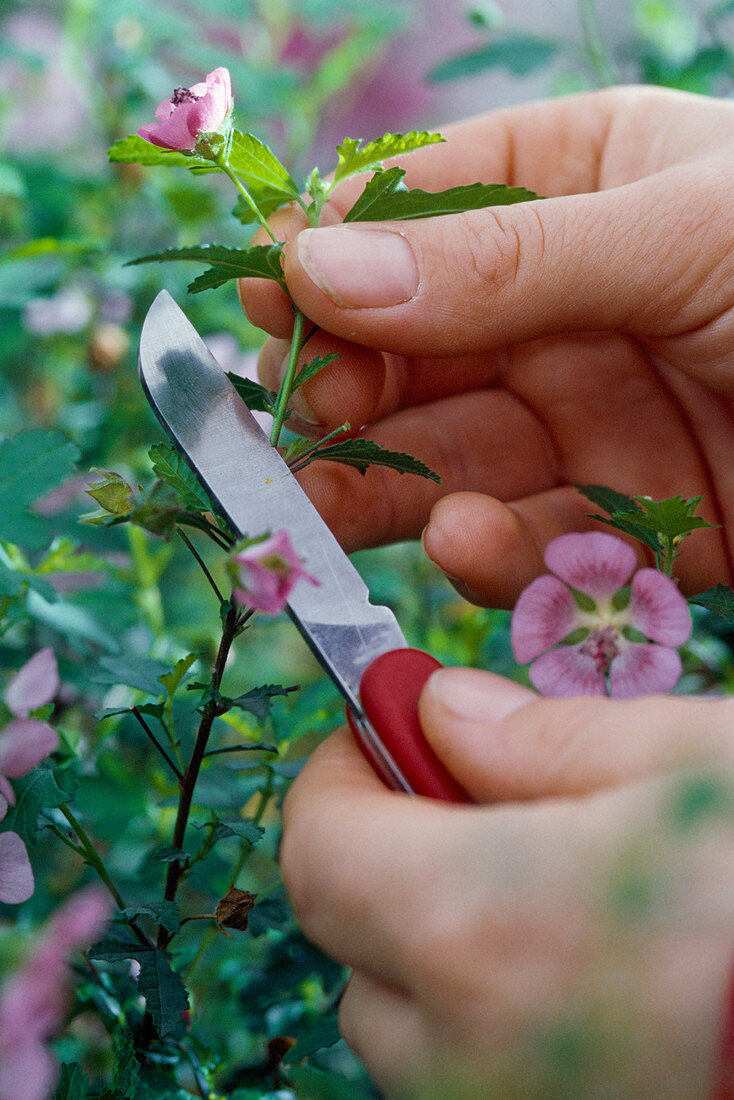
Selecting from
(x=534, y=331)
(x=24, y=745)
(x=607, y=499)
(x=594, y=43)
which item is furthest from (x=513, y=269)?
(x=594, y=43)

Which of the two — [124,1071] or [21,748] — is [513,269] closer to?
[21,748]

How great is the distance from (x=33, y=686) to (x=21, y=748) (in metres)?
0.04

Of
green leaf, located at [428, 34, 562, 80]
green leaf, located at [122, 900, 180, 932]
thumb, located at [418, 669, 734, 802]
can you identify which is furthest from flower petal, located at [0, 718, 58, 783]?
green leaf, located at [428, 34, 562, 80]

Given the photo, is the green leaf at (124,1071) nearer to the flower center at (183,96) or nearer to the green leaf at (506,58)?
the flower center at (183,96)

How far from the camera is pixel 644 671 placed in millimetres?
593

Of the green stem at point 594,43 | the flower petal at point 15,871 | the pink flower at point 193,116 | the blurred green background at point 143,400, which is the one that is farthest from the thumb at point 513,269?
the green stem at point 594,43

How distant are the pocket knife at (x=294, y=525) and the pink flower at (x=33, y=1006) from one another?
0.72ft

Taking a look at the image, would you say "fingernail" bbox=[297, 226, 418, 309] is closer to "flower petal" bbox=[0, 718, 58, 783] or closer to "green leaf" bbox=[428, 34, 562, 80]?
"flower petal" bbox=[0, 718, 58, 783]

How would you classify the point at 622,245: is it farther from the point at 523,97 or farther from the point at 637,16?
the point at 523,97

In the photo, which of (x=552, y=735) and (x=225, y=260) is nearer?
(x=552, y=735)

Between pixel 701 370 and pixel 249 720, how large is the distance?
0.58m

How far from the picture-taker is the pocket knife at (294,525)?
0.56 metres

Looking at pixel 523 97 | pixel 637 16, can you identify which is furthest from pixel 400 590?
pixel 523 97

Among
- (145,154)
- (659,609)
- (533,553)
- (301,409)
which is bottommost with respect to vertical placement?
(533,553)
